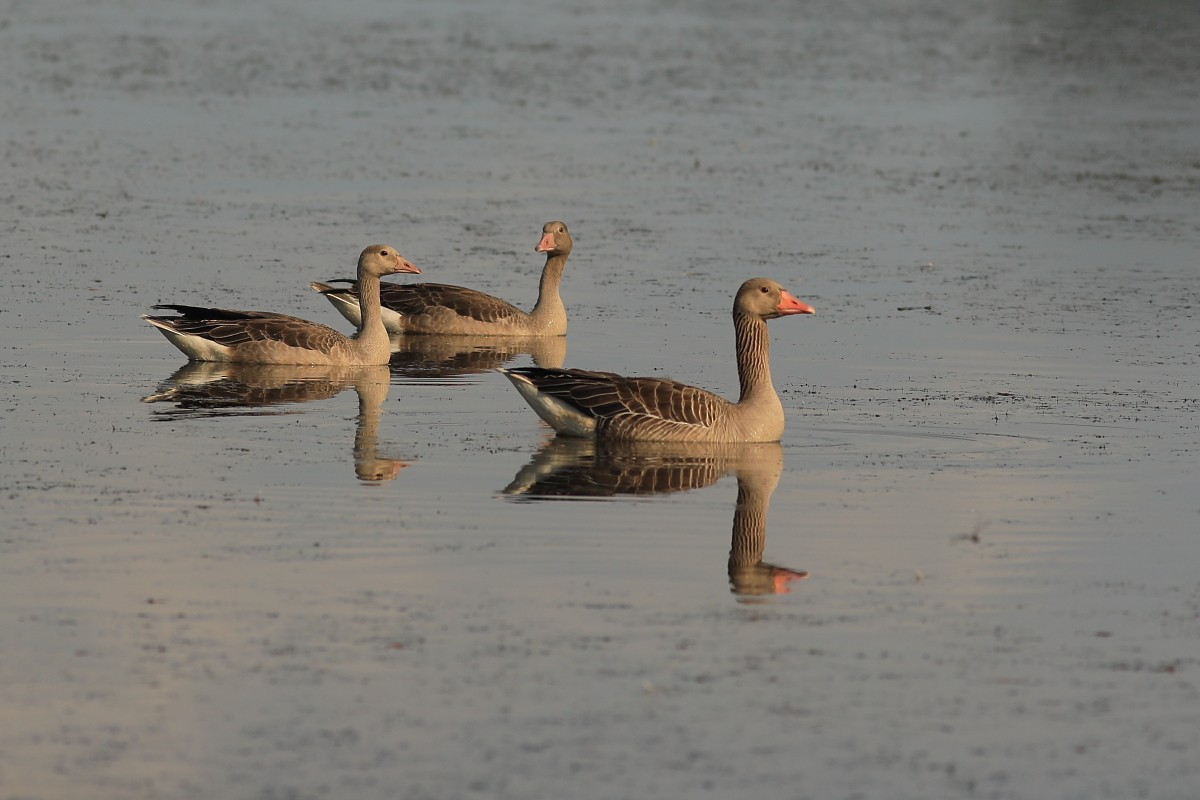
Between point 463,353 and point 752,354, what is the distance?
5.14 metres

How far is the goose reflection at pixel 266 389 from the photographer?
15125 mm

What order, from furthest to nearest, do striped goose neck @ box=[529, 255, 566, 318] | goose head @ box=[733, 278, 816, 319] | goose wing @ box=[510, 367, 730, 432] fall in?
1. striped goose neck @ box=[529, 255, 566, 318]
2. goose head @ box=[733, 278, 816, 319]
3. goose wing @ box=[510, 367, 730, 432]

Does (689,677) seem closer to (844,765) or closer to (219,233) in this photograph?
(844,765)

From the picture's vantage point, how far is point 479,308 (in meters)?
19.7

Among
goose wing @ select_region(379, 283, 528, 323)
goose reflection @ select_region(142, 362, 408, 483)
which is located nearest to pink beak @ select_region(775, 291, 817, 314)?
goose reflection @ select_region(142, 362, 408, 483)

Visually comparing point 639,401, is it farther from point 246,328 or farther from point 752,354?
point 246,328

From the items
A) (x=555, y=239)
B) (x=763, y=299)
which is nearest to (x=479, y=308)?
(x=555, y=239)

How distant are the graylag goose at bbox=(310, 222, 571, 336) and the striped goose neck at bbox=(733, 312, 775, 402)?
5141 millimetres

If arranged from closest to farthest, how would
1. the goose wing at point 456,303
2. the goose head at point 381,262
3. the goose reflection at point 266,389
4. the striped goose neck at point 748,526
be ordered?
1. the striped goose neck at point 748,526
2. the goose reflection at point 266,389
3. the goose head at point 381,262
4. the goose wing at point 456,303

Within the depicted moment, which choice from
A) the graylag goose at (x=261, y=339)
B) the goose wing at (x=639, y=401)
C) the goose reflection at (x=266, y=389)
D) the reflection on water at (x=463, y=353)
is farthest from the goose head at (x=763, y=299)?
the graylag goose at (x=261, y=339)

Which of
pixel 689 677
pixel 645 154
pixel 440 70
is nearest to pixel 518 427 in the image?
pixel 689 677

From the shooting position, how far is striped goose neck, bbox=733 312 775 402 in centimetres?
1448

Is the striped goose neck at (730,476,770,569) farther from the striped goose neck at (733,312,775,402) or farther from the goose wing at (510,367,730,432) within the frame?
the striped goose neck at (733,312,775,402)

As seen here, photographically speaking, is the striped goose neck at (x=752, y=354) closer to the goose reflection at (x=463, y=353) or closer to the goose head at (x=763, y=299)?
the goose head at (x=763, y=299)
